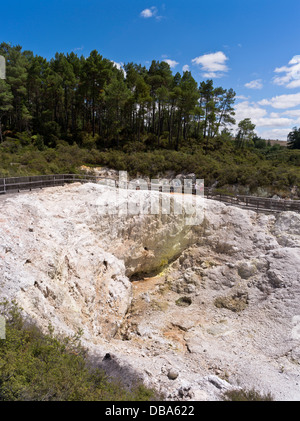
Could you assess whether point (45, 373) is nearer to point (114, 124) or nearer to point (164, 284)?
point (164, 284)

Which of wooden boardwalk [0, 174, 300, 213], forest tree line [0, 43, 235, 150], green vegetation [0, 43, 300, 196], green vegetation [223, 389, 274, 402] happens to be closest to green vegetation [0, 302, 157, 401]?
green vegetation [223, 389, 274, 402]

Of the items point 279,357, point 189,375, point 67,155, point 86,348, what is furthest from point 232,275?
point 67,155

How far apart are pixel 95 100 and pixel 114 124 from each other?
5433 mm

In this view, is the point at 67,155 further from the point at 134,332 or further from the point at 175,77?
the point at 175,77

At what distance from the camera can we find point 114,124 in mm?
49188

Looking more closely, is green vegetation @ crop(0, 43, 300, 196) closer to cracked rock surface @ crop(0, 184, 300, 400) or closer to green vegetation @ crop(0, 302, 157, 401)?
cracked rock surface @ crop(0, 184, 300, 400)

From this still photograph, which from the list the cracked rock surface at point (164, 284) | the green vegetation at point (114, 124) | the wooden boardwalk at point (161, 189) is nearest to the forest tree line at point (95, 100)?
the green vegetation at point (114, 124)

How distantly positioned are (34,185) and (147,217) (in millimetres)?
7481

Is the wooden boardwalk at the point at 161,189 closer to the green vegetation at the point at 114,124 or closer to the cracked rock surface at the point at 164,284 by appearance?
the cracked rock surface at the point at 164,284

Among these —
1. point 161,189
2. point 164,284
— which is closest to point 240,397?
point 164,284

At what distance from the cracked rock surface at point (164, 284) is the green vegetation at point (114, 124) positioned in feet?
46.4

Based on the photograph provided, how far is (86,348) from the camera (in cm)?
775

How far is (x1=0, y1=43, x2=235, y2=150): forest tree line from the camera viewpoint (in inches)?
1770

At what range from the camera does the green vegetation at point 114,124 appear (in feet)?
116
